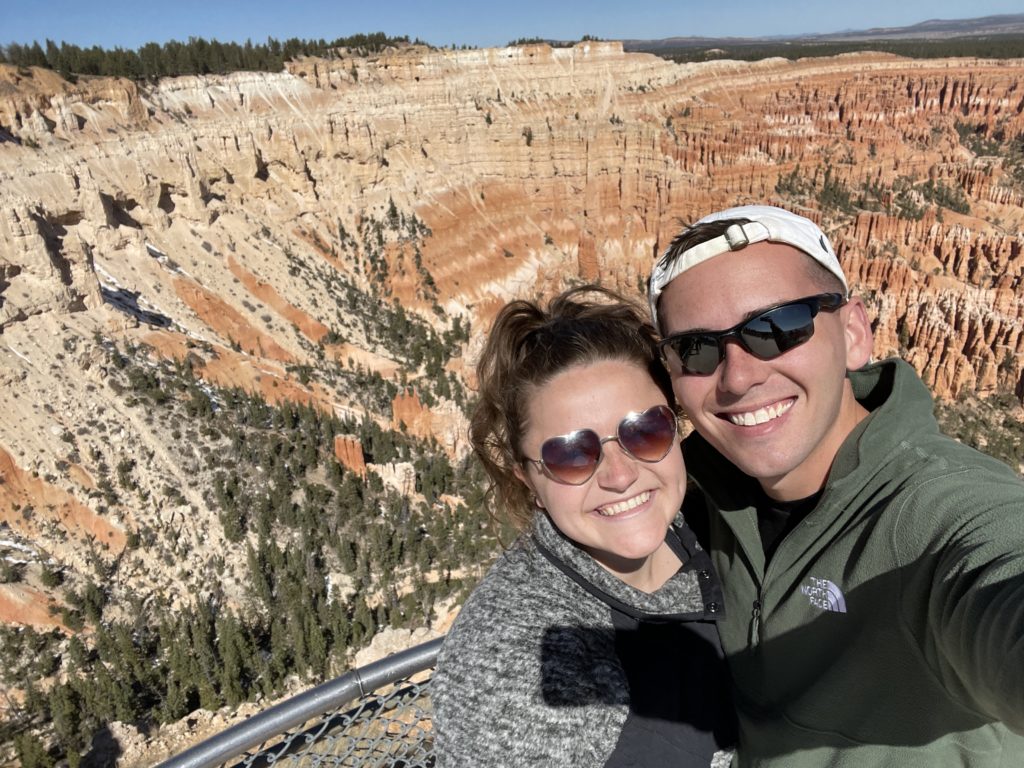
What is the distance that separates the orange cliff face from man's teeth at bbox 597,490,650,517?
742 inches

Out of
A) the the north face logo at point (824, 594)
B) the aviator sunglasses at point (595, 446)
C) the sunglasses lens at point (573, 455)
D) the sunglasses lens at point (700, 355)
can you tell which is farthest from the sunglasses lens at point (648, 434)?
the the north face logo at point (824, 594)

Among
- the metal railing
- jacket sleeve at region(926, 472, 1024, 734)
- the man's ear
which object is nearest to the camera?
jacket sleeve at region(926, 472, 1024, 734)

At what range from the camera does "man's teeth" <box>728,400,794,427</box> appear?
2068 mm

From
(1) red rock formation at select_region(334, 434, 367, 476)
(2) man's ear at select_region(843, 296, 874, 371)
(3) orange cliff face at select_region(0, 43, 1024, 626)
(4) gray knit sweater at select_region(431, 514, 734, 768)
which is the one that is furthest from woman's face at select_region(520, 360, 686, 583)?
(1) red rock formation at select_region(334, 434, 367, 476)

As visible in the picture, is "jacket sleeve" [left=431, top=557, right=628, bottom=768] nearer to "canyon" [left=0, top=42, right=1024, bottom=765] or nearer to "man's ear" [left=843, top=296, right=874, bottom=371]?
"man's ear" [left=843, top=296, right=874, bottom=371]

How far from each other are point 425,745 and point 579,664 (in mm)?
2123

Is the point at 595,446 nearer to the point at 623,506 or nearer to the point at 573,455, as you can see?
the point at 573,455

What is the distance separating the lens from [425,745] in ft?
11.5

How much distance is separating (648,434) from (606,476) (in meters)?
0.25

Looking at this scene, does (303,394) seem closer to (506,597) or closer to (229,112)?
(229,112)

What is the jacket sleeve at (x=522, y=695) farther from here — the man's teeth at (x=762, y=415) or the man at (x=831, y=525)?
the man's teeth at (x=762, y=415)

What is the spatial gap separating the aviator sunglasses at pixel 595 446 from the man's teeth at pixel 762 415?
0.90 ft

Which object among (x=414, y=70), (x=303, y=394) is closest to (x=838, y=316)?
(x=303, y=394)

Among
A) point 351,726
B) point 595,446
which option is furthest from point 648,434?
point 351,726
